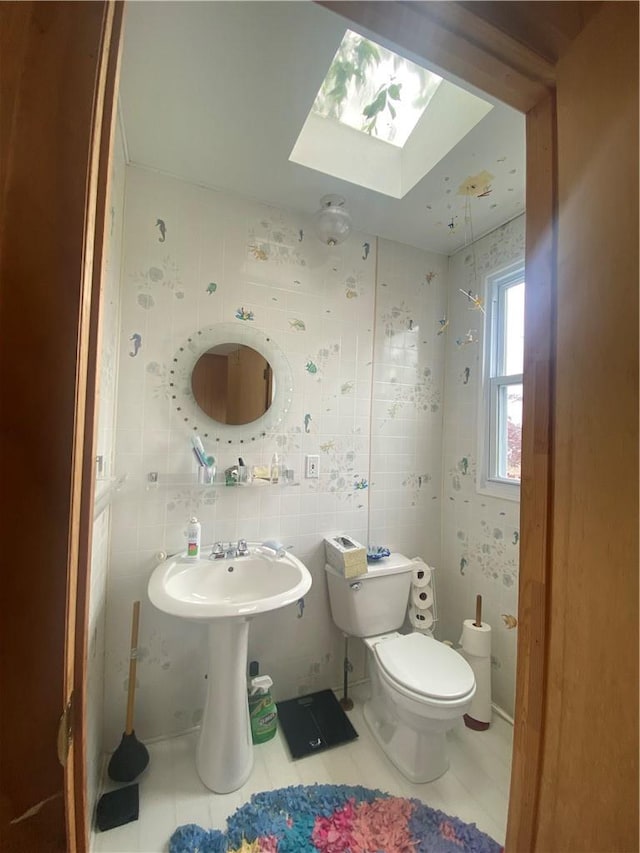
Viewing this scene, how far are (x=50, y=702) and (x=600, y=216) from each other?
91cm

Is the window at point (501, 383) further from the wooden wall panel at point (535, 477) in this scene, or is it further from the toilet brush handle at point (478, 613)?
the wooden wall panel at point (535, 477)

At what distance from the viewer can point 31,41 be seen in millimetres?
354

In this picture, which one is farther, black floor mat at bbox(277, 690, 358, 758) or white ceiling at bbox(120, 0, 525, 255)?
black floor mat at bbox(277, 690, 358, 758)

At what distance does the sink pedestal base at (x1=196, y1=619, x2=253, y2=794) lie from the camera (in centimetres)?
129

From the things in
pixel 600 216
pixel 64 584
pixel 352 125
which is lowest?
pixel 64 584

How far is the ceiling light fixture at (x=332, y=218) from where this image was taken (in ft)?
5.19

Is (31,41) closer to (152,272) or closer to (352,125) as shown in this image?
(152,272)

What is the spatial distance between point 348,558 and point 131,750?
43.3 inches

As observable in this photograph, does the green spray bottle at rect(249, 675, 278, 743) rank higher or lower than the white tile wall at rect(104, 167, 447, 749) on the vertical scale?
lower

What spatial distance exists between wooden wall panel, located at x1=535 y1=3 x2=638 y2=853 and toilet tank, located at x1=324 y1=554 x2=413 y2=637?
3.69ft

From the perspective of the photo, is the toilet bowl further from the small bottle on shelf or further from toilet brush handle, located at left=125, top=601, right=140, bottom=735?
toilet brush handle, located at left=125, top=601, right=140, bottom=735

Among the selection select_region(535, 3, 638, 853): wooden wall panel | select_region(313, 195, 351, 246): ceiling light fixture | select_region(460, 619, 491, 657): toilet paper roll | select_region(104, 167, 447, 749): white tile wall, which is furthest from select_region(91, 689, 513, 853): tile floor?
select_region(313, 195, 351, 246): ceiling light fixture

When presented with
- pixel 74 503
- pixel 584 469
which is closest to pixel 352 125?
pixel 584 469

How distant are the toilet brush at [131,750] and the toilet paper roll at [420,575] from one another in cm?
129
